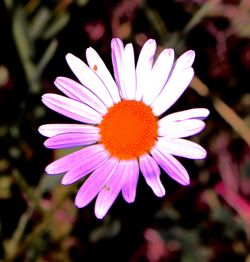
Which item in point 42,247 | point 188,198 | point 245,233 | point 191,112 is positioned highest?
point 191,112

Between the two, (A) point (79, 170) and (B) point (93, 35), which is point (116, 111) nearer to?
(A) point (79, 170)

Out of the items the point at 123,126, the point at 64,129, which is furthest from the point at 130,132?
the point at 64,129

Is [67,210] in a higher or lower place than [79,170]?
lower

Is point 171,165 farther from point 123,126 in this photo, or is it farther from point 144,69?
point 144,69

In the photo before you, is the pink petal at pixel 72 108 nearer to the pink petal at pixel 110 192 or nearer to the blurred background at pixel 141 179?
the pink petal at pixel 110 192

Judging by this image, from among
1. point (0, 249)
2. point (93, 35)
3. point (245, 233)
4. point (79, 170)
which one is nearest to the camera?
point (79, 170)

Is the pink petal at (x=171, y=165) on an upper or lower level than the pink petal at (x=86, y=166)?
lower

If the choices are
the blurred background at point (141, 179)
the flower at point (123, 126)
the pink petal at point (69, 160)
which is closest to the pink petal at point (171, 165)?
the flower at point (123, 126)

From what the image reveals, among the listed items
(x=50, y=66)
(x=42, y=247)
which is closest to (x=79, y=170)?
(x=42, y=247)
